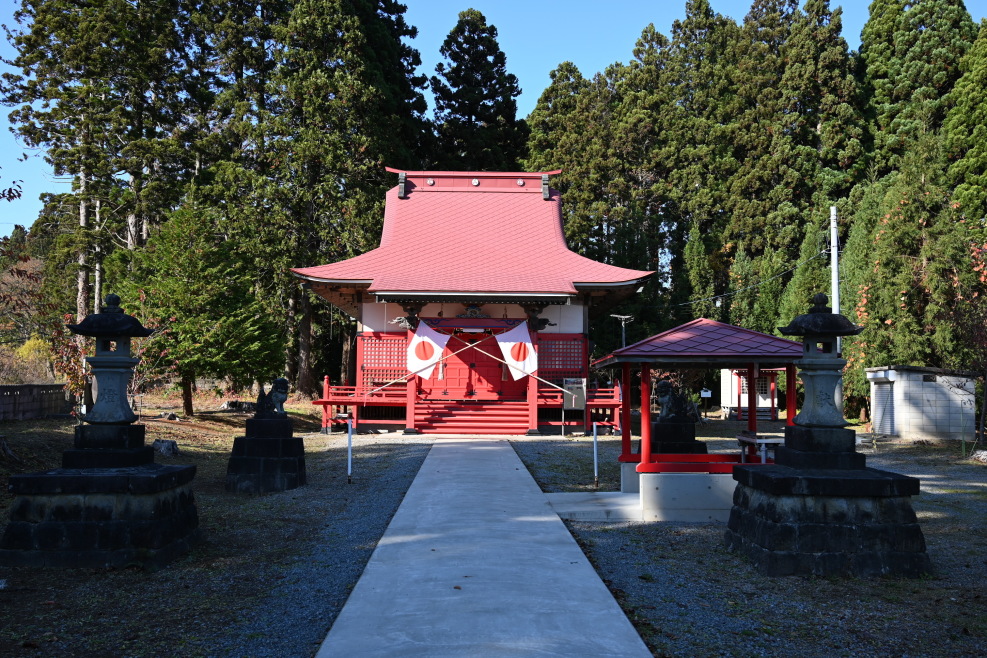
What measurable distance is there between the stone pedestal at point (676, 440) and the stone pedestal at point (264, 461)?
5.45 m

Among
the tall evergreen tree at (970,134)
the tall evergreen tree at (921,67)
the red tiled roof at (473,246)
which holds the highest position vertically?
the tall evergreen tree at (921,67)

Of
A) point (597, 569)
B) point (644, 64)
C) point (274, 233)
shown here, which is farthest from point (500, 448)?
point (644, 64)

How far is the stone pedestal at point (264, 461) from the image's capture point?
10438 mm

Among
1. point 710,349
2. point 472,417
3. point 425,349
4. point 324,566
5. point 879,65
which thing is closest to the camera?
point 324,566

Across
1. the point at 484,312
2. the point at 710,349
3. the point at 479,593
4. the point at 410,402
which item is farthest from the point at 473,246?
the point at 479,593

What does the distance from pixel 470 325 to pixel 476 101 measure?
2245 centimetres

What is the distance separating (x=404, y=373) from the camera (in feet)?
66.4

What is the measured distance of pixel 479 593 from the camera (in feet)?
17.2

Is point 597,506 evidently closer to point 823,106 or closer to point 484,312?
point 484,312

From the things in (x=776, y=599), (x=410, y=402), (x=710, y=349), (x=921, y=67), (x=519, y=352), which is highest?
(x=921, y=67)

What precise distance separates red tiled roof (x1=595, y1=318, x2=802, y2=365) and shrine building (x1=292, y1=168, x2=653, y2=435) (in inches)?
316

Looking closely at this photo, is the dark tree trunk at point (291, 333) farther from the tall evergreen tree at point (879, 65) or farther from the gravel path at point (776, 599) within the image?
the tall evergreen tree at point (879, 65)

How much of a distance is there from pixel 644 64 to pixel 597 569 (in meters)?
36.4

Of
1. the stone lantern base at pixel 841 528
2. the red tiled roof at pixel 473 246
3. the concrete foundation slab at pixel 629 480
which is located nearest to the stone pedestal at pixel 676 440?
the concrete foundation slab at pixel 629 480
